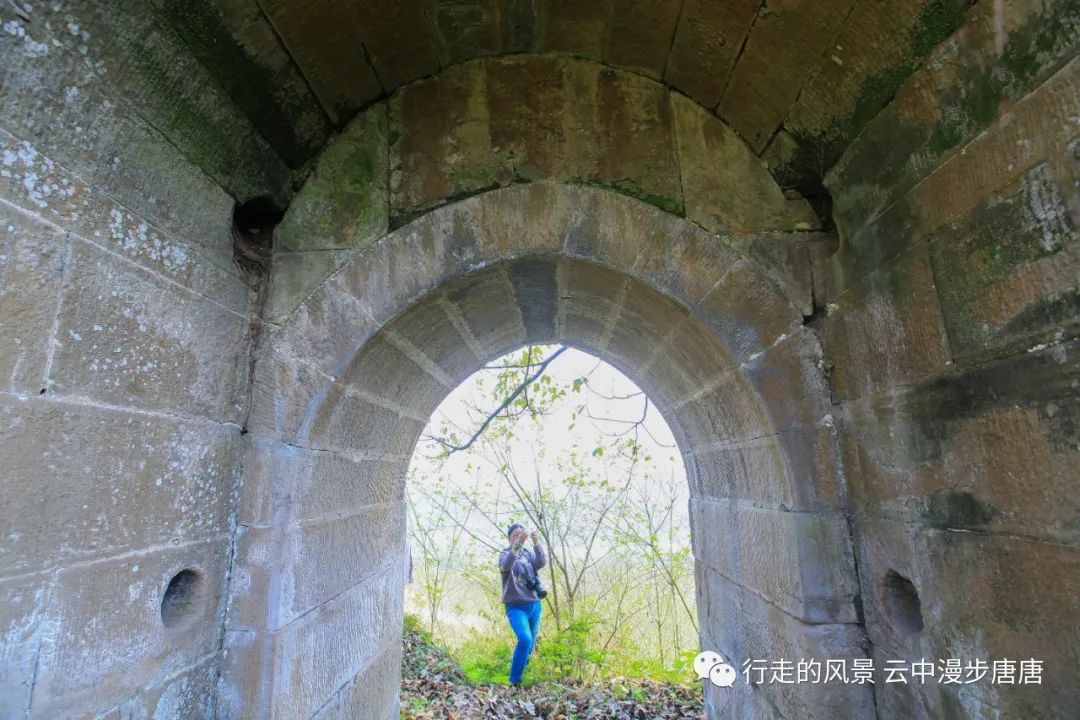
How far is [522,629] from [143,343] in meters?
4.98

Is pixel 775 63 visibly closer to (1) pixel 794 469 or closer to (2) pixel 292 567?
(1) pixel 794 469

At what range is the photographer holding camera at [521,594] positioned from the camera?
565cm

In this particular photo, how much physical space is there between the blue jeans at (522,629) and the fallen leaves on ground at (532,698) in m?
0.19

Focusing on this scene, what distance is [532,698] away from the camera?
17.0 feet

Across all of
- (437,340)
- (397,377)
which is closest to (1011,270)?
(437,340)

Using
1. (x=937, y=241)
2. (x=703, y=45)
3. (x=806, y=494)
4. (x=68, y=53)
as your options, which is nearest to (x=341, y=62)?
(x=68, y=53)

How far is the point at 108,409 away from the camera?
4.80 feet

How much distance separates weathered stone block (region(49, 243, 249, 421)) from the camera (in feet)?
4.55

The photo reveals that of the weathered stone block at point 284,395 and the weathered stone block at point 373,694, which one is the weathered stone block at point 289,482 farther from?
the weathered stone block at point 373,694

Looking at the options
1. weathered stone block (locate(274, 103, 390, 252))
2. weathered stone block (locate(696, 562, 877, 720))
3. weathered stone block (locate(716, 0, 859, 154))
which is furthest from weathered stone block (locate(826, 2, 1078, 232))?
weathered stone block (locate(274, 103, 390, 252))

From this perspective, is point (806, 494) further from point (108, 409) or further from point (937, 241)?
point (108, 409)

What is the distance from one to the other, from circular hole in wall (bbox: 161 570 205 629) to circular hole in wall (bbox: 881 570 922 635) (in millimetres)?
2121

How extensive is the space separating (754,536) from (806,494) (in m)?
0.44

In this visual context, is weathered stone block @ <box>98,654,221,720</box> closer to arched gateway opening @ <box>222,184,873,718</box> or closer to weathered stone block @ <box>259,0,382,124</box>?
arched gateway opening @ <box>222,184,873,718</box>
